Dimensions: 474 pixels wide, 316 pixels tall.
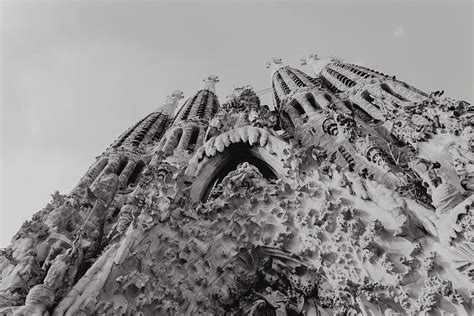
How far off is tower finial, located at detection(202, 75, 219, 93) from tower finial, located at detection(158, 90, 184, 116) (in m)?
2.38

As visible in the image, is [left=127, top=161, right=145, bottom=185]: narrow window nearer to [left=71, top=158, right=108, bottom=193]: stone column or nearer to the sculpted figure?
[left=71, top=158, right=108, bottom=193]: stone column

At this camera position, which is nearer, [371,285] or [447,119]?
[371,285]

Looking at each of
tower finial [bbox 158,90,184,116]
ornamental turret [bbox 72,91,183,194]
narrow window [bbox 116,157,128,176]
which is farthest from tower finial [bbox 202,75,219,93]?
narrow window [bbox 116,157,128,176]

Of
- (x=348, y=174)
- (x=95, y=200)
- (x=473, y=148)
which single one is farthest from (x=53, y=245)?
(x=473, y=148)

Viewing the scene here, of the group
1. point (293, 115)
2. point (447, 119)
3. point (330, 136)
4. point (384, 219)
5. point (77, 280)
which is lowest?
point (77, 280)

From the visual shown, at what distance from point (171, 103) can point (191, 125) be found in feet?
39.3

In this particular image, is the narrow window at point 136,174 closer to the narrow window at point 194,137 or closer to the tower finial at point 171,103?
the narrow window at point 194,137

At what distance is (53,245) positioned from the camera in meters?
9.25

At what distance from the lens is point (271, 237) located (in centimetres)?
865

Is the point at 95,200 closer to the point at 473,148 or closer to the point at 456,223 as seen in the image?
the point at 456,223

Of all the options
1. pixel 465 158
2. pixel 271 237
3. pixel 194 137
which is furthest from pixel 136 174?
pixel 465 158

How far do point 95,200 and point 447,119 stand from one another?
343 inches

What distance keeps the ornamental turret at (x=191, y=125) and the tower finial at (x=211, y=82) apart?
2.90 metres

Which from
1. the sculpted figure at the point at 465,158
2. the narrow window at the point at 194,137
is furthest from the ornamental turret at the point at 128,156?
Result: the sculpted figure at the point at 465,158
